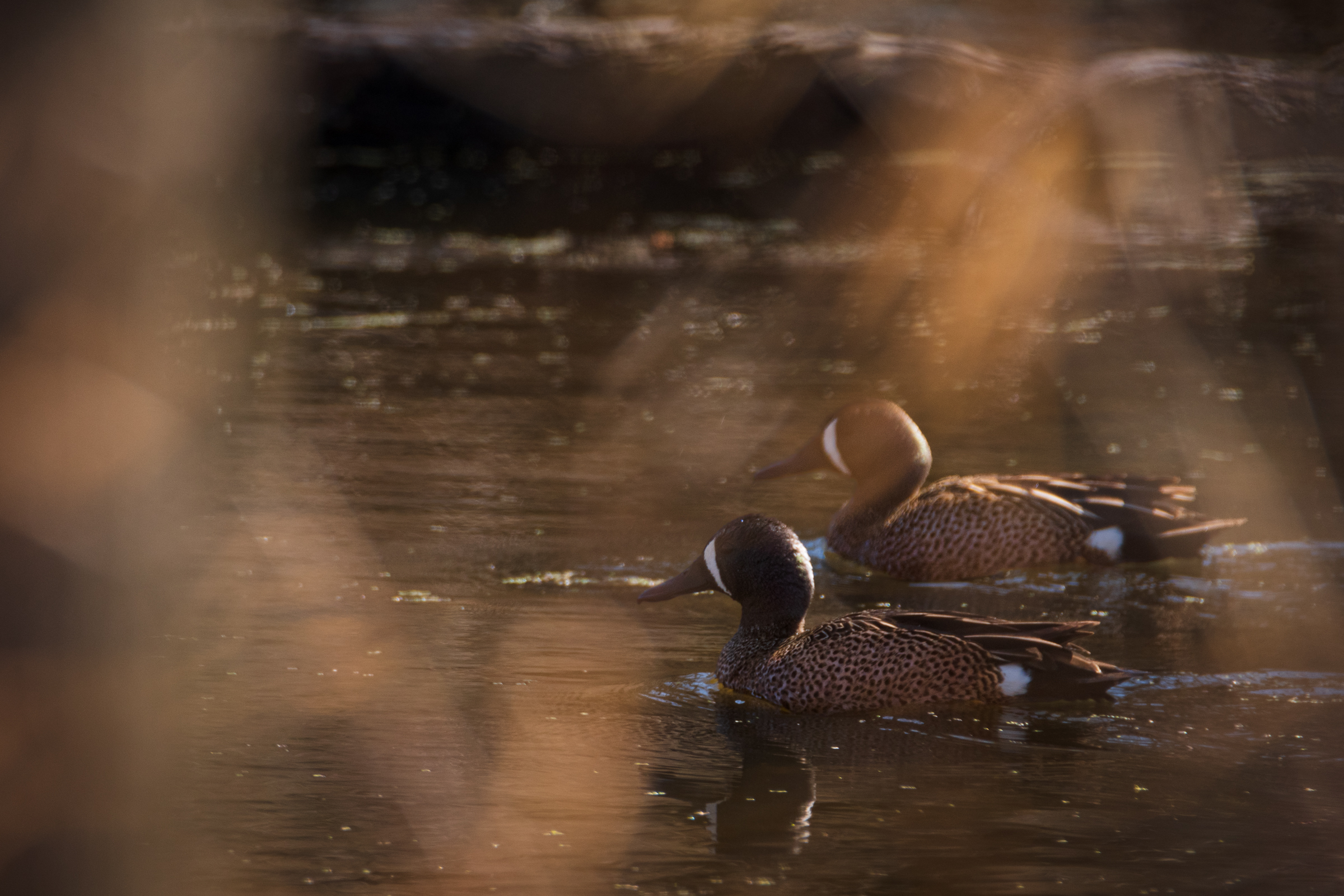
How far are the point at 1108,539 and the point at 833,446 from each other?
59.5 inches

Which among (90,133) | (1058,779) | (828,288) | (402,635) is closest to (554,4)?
(828,288)

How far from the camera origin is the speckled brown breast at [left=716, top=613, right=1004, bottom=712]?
6.30 m

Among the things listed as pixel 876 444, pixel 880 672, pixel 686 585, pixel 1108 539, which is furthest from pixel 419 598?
pixel 1108 539

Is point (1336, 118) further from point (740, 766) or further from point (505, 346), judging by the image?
point (740, 766)

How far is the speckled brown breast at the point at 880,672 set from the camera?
6.30 metres

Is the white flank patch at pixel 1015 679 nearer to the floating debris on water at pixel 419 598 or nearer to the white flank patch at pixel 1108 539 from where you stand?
the white flank patch at pixel 1108 539

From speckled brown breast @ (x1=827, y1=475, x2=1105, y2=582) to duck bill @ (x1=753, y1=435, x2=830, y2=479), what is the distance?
0.82m

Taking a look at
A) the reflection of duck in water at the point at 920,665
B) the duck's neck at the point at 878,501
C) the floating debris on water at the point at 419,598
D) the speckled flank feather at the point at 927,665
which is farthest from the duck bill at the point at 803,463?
the speckled flank feather at the point at 927,665

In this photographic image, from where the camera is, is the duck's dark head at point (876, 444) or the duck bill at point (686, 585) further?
the duck's dark head at point (876, 444)

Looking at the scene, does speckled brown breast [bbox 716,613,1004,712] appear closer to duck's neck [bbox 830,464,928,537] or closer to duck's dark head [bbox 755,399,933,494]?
duck's neck [bbox 830,464,928,537]

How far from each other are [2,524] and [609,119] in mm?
21801

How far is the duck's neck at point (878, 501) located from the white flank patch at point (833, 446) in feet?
0.53

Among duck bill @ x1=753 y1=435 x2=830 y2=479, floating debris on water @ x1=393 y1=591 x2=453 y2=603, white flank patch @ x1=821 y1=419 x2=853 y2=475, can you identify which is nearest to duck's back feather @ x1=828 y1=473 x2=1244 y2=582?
white flank patch @ x1=821 y1=419 x2=853 y2=475

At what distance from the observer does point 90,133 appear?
2990 mm
